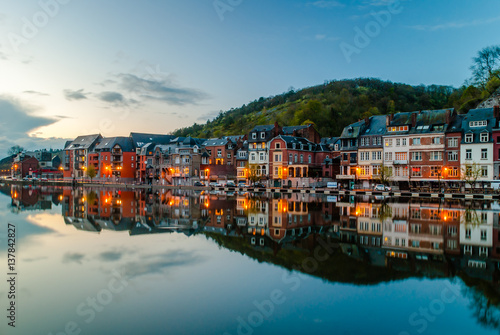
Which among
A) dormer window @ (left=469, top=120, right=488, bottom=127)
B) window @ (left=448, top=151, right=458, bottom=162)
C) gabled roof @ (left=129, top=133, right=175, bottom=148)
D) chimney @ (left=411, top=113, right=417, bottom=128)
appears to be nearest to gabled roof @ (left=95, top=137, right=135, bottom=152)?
gabled roof @ (left=129, top=133, right=175, bottom=148)

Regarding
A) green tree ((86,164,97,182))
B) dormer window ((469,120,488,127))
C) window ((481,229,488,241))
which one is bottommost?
window ((481,229,488,241))

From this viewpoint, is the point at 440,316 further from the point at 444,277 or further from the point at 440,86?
the point at 440,86

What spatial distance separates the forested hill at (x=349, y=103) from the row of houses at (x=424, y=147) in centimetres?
2069

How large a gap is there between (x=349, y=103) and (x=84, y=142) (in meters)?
83.2

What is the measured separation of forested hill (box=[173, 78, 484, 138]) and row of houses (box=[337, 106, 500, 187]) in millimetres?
20686

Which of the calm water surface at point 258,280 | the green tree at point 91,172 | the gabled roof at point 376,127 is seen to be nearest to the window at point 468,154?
the gabled roof at point 376,127

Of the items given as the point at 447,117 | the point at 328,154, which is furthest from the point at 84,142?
the point at 447,117

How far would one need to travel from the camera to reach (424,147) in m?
60.1

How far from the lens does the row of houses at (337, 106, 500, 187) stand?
180 ft

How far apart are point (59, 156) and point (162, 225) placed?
15962 centimetres

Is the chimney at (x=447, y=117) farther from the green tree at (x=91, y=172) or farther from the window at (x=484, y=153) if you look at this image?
the green tree at (x=91, y=172)

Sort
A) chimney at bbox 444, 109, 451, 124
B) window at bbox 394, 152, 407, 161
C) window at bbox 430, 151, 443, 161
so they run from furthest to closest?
window at bbox 394, 152, 407, 161 < window at bbox 430, 151, 443, 161 < chimney at bbox 444, 109, 451, 124

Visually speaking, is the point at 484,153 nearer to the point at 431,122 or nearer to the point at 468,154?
the point at 468,154

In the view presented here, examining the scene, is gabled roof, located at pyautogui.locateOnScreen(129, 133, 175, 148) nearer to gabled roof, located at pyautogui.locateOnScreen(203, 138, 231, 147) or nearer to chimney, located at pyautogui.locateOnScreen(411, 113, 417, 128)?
gabled roof, located at pyautogui.locateOnScreen(203, 138, 231, 147)
